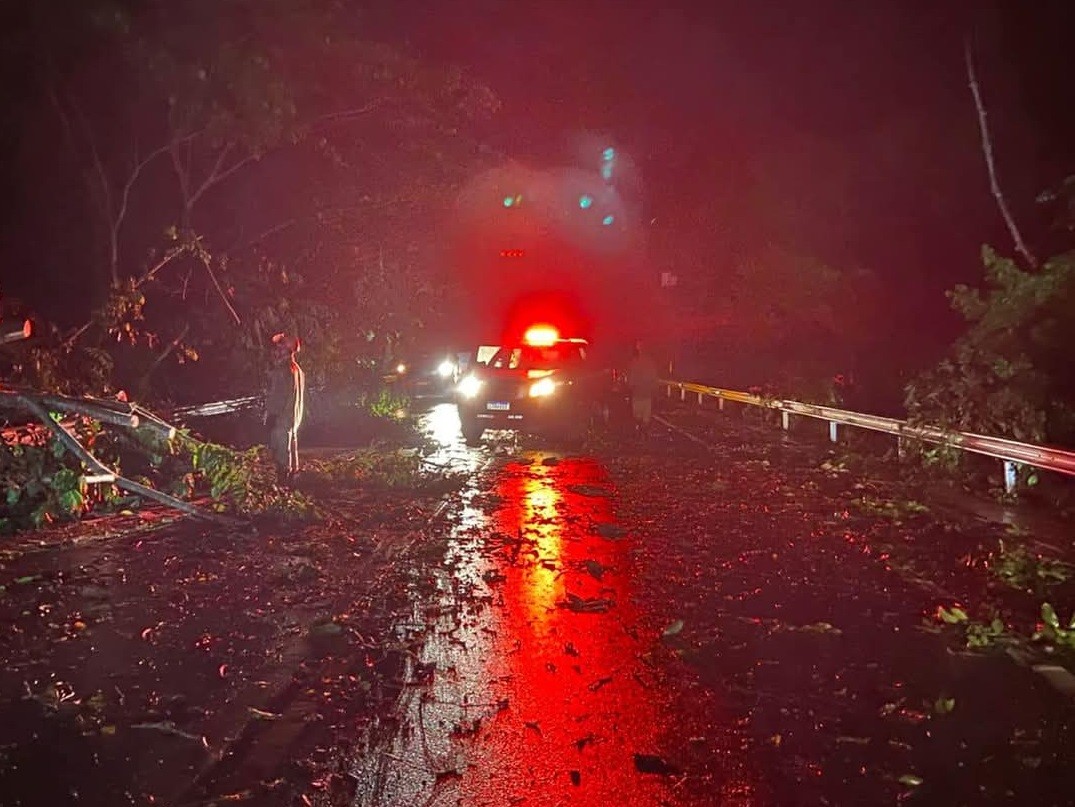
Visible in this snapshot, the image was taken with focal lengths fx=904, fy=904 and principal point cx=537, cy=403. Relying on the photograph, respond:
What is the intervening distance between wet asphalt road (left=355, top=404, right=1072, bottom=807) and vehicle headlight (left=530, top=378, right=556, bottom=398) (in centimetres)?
813

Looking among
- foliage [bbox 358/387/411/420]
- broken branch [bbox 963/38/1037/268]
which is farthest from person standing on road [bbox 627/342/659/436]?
broken branch [bbox 963/38/1037/268]

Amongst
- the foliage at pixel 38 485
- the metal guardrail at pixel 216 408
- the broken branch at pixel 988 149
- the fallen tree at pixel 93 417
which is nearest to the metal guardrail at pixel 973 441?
the broken branch at pixel 988 149

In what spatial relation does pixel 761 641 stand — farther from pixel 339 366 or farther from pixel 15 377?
pixel 339 366

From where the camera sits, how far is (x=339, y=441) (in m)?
20.1

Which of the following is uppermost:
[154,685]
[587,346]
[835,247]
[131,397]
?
[835,247]

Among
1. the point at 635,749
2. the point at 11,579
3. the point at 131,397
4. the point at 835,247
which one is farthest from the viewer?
the point at 835,247

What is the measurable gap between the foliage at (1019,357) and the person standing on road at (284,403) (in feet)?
29.6

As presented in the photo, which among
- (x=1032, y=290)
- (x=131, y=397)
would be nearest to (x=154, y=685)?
(x=1032, y=290)

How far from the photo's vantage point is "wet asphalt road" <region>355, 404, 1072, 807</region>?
418 centimetres

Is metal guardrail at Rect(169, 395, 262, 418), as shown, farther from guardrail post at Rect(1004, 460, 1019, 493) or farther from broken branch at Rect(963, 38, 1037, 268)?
broken branch at Rect(963, 38, 1037, 268)

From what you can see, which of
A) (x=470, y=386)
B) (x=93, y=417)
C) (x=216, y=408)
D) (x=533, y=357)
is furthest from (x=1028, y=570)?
(x=216, y=408)

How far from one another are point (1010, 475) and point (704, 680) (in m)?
7.78

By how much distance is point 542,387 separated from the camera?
730 inches

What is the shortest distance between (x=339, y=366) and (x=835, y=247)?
52.0ft
